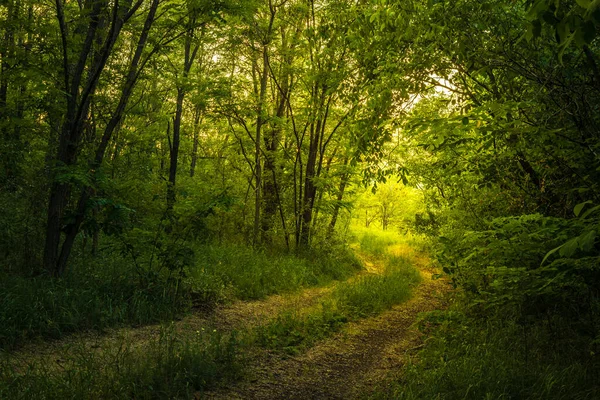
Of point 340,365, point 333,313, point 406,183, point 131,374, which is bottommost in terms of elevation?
point 340,365

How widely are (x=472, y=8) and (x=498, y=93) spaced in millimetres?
1916

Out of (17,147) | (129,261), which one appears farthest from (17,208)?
(129,261)

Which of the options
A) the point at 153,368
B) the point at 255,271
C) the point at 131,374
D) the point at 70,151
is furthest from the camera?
the point at 255,271

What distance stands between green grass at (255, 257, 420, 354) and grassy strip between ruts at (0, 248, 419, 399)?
0.02 metres

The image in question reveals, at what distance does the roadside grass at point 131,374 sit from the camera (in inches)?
153

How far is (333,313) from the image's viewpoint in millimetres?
8203

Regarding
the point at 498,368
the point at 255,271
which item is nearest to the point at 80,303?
the point at 255,271

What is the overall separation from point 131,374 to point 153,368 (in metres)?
0.25

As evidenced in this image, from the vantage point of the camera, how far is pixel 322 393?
5031mm

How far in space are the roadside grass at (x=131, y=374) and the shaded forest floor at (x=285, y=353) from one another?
0.32ft

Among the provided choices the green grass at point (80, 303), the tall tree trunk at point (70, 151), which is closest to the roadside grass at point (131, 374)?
the green grass at point (80, 303)

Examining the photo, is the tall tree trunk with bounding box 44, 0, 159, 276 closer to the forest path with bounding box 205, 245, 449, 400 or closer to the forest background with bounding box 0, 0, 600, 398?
the forest background with bounding box 0, 0, 600, 398

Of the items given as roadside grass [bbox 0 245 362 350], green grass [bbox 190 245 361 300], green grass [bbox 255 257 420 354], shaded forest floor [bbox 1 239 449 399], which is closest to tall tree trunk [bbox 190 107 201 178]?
green grass [bbox 190 245 361 300]

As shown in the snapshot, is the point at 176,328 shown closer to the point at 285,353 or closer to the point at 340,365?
the point at 285,353
